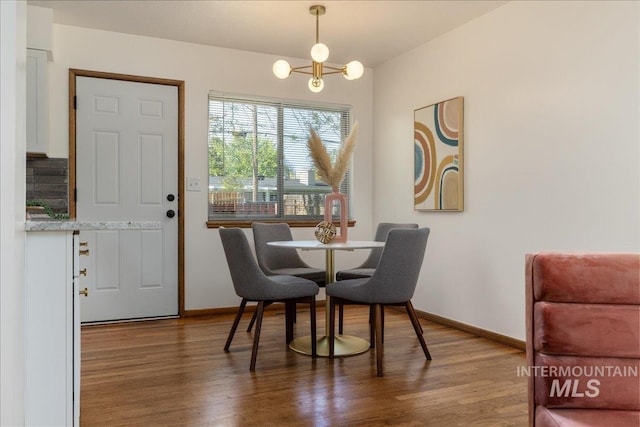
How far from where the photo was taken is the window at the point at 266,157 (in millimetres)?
4438

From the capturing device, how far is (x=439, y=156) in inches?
158

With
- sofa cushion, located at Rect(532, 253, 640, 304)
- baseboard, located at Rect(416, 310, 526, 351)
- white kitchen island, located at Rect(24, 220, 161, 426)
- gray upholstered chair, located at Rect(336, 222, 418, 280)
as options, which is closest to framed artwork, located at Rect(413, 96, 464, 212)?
gray upholstered chair, located at Rect(336, 222, 418, 280)

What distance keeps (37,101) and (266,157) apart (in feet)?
6.31

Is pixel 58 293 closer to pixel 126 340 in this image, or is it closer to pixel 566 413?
pixel 566 413

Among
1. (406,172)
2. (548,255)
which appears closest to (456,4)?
(406,172)

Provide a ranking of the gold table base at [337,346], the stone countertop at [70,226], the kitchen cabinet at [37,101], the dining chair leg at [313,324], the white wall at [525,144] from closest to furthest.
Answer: the stone countertop at [70,226] → the white wall at [525,144] → the dining chair leg at [313,324] → the gold table base at [337,346] → the kitchen cabinet at [37,101]

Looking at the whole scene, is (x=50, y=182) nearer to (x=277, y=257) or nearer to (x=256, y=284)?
(x=277, y=257)

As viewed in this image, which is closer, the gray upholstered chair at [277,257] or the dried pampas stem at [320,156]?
the dried pampas stem at [320,156]

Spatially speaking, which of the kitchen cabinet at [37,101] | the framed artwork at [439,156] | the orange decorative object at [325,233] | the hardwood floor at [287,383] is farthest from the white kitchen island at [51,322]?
the framed artwork at [439,156]

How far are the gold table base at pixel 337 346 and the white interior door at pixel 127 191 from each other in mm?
1493

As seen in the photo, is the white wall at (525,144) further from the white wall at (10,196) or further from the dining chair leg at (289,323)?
the white wall at (10,196)

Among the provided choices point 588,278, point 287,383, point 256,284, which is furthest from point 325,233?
point 588,278

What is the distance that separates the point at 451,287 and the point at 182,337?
7.07ft

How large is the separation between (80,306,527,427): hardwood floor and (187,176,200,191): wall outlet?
1279mm
